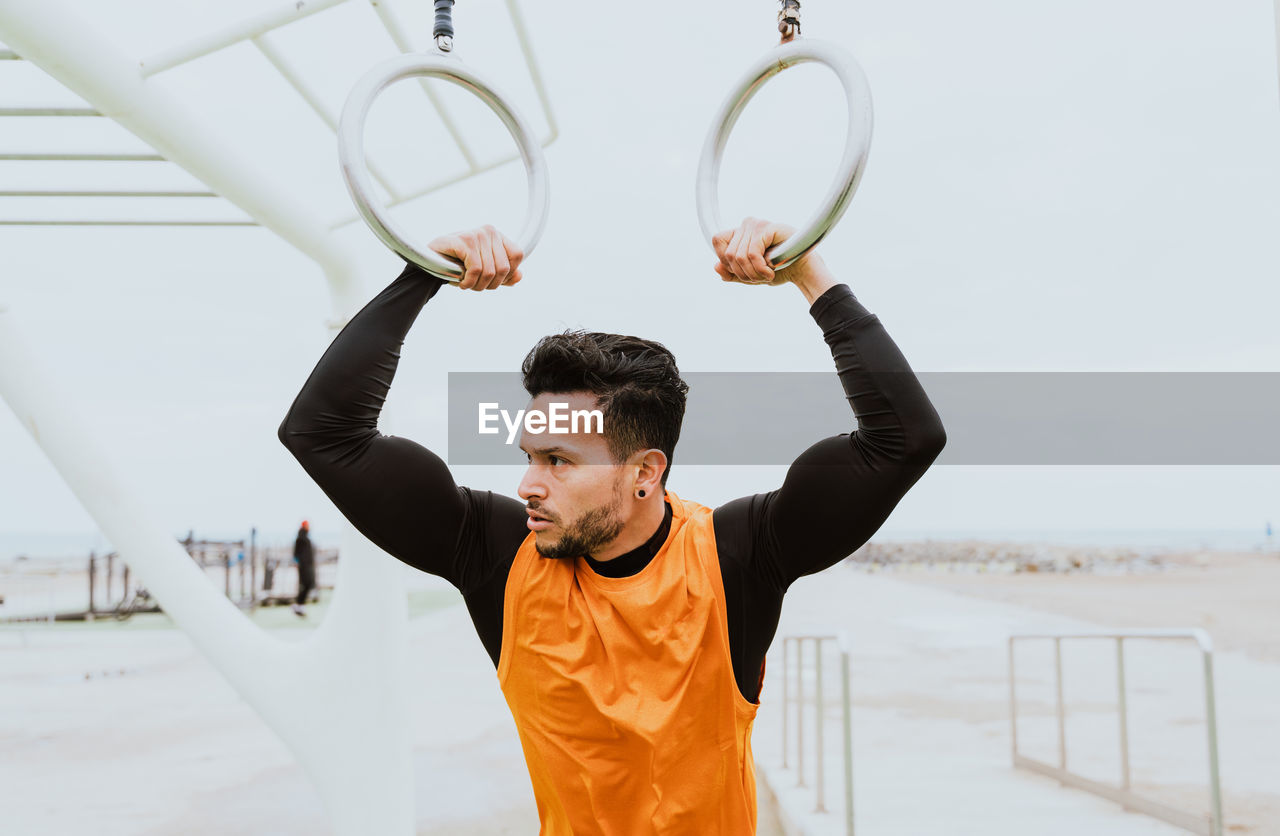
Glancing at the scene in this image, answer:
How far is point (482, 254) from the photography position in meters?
1.42

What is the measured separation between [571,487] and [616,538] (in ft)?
0.47

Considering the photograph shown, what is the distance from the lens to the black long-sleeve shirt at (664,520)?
1352 mm

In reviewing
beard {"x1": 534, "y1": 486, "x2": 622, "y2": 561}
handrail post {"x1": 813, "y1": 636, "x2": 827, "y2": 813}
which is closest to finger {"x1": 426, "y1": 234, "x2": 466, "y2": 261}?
beard {"x1": 534, "y1": 486, "x2": 622, "y2": 561}

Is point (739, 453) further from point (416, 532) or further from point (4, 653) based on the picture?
point (4, 653)

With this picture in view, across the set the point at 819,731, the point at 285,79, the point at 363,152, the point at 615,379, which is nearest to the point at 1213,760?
the point at 819,731

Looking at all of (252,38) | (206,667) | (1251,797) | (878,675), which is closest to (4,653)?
(206,667)

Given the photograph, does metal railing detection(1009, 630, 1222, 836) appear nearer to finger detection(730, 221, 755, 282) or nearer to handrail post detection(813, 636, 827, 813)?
handrail post detection(813, 636, 827, 813)

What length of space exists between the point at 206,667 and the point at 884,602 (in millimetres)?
13792

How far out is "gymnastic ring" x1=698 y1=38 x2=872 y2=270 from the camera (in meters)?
1.27

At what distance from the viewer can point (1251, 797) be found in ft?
16.3

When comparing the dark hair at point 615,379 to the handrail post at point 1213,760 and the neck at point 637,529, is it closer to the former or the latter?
the neck at point 637,529

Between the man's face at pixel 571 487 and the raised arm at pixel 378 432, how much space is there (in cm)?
17

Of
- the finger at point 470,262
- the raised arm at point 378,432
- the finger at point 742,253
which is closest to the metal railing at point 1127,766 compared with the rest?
the finger at point 742,253

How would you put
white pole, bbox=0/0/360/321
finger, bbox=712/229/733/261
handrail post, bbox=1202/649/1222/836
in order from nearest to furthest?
finger, bbox=712/229/733/261 → white pole, bbox=0/0/360/321 → handrail post, bbox=1202/649/1222/836
